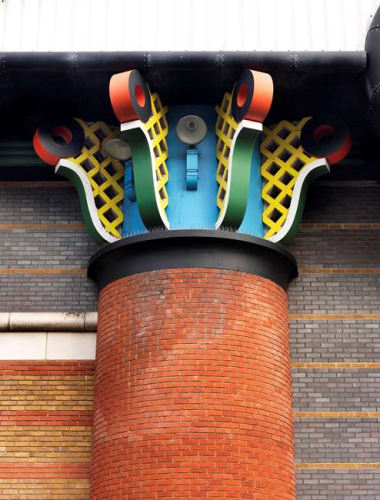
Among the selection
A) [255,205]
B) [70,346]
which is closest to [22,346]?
[70,346]

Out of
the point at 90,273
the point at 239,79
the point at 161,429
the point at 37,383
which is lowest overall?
the point at 161,429

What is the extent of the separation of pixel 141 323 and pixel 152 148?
2.20m

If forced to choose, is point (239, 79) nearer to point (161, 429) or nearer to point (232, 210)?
point (232, 210)

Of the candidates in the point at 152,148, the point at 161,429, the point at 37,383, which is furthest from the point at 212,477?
the point at 152,148

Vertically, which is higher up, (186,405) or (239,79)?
(239,79)

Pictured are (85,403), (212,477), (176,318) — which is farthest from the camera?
(85,403)

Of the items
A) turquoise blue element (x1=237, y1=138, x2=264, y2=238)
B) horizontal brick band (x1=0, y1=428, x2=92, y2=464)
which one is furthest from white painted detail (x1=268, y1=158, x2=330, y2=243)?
horizontal brick band (x1=0, y1=428, x2=92, y2=464)

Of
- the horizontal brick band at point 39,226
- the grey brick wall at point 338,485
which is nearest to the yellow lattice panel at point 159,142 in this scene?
the horizontal brick band at point 39,226

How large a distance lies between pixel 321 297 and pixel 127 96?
3786mm

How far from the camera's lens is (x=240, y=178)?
460 inches

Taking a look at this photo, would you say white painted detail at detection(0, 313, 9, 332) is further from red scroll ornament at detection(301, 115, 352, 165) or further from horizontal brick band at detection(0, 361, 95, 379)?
red scroll ornament at detection(301, 115, 352, 165)

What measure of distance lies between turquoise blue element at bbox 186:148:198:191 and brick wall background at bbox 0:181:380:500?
1.80 meters

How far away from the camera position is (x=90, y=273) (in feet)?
41.0

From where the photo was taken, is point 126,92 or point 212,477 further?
point 126,92
